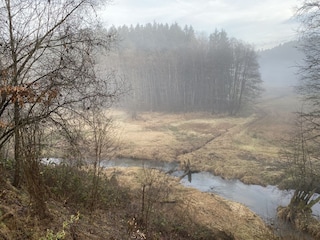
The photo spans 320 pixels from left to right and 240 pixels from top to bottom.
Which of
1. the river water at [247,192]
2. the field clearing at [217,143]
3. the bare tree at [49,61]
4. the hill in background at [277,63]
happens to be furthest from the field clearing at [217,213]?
the hill in background at [277,63]

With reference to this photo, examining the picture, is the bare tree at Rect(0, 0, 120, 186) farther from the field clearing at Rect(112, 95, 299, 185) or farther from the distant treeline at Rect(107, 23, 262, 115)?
the distant treeline at Rect(107, 23, 262, 115)

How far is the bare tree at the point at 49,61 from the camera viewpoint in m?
6.28

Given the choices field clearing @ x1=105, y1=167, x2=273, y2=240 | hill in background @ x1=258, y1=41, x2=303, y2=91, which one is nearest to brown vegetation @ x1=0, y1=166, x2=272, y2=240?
field clearing @ x1=105, y1=167, x2=273, y2=240

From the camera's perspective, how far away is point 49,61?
673 centimetres

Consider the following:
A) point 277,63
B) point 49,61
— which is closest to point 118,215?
point 49,61

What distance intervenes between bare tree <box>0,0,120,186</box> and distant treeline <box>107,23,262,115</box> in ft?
148

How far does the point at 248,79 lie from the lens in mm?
52125

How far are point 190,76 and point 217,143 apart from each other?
25.6 meters

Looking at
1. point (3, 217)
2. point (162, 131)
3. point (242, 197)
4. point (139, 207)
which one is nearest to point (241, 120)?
point (162, 131)

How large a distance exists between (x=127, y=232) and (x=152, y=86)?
49.7 m

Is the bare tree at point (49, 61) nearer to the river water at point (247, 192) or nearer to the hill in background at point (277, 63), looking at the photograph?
the river water at point (247, 192)

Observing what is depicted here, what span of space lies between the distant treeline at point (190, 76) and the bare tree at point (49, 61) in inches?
1773

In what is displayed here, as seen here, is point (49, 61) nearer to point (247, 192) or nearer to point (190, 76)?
point (247, 192)

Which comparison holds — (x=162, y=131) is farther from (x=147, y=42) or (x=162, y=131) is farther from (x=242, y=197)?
(x=147, y=42)
